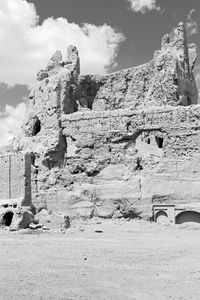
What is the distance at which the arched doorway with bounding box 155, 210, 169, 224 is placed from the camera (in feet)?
109

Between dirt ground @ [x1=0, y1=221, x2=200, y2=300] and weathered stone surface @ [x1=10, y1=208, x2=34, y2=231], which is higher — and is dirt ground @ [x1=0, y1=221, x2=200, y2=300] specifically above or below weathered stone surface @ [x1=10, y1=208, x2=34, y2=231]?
below

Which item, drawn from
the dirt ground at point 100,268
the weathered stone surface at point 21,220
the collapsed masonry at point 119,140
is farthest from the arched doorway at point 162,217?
the weathered stone surface at point 21,220

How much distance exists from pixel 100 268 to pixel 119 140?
24792 mm

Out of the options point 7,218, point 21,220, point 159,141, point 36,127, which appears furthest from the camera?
point 36,127

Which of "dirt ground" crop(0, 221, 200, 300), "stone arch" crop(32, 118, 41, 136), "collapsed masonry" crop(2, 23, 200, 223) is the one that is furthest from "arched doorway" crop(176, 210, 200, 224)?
"stone arch" crop(32, 118, 41, 136)

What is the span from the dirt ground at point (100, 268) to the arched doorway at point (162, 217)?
22.7 ft

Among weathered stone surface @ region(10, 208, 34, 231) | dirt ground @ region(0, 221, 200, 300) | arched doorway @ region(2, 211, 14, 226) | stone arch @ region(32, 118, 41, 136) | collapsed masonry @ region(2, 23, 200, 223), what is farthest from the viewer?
stone arch @ region(32, 118, 41, 136)

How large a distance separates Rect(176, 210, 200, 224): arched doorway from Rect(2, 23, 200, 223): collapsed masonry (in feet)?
1.65

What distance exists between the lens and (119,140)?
3888 centimetres

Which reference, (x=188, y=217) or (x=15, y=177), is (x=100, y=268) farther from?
(x=15, y=177)

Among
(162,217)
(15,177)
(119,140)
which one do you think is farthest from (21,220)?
(119,140)

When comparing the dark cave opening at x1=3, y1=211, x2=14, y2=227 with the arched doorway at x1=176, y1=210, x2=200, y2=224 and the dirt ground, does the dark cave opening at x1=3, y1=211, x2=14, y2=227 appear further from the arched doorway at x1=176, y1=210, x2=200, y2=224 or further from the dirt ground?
the arched doorway at x1=176, y1=210, x2=200, y2=224

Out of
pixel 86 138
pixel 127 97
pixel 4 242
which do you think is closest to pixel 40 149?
pixel 86 138

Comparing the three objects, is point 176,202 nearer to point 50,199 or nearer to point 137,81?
point 50,199
